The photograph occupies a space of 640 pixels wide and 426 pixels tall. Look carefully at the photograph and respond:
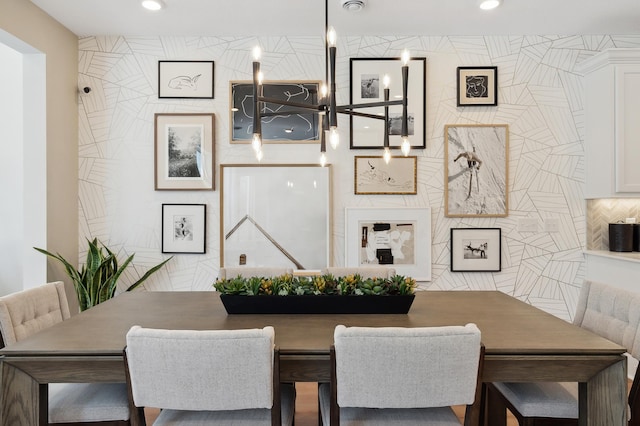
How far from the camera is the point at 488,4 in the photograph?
283 cm

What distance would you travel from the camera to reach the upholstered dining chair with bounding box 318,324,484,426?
1.32 metres

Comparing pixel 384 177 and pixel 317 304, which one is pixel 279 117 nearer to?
pixel 384 177

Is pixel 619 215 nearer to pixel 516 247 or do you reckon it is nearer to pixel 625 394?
pixel 516 247

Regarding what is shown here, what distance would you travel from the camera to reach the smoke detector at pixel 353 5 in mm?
2777

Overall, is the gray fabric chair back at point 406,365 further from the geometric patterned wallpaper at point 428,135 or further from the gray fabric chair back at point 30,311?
the geometric patterned wallpaper at point 428,135

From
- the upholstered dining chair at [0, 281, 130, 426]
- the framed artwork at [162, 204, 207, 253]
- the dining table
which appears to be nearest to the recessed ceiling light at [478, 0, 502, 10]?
the dining table

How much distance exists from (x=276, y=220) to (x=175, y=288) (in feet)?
3.15

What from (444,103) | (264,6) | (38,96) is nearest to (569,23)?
(444,103)

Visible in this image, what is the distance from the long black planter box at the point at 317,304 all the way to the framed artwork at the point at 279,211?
57.2 inches

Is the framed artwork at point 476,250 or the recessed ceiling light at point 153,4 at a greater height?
the recessed ceiling light at point 153,4

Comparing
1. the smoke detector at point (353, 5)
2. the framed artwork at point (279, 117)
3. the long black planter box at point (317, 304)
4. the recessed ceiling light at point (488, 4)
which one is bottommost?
the long black planter box at point (317, 304)

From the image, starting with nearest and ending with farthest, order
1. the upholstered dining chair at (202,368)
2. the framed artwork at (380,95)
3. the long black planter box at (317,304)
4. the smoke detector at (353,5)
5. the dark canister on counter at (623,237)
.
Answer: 1. the upholstered dining chair at (202,368)
2. the long black planter box at (317,304)
3. the smoke detector at (353,5)
4. the dark canister on counter at (623,237)
5. the framed artwork at (380,95)

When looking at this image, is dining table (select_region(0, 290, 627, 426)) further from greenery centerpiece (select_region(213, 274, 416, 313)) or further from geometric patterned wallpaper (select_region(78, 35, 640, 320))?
geometric patterned wallpaper (select_region(78, 35, 640, 320))

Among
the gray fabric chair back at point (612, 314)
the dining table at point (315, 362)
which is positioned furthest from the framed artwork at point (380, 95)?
the dining table at point (315, 362)
